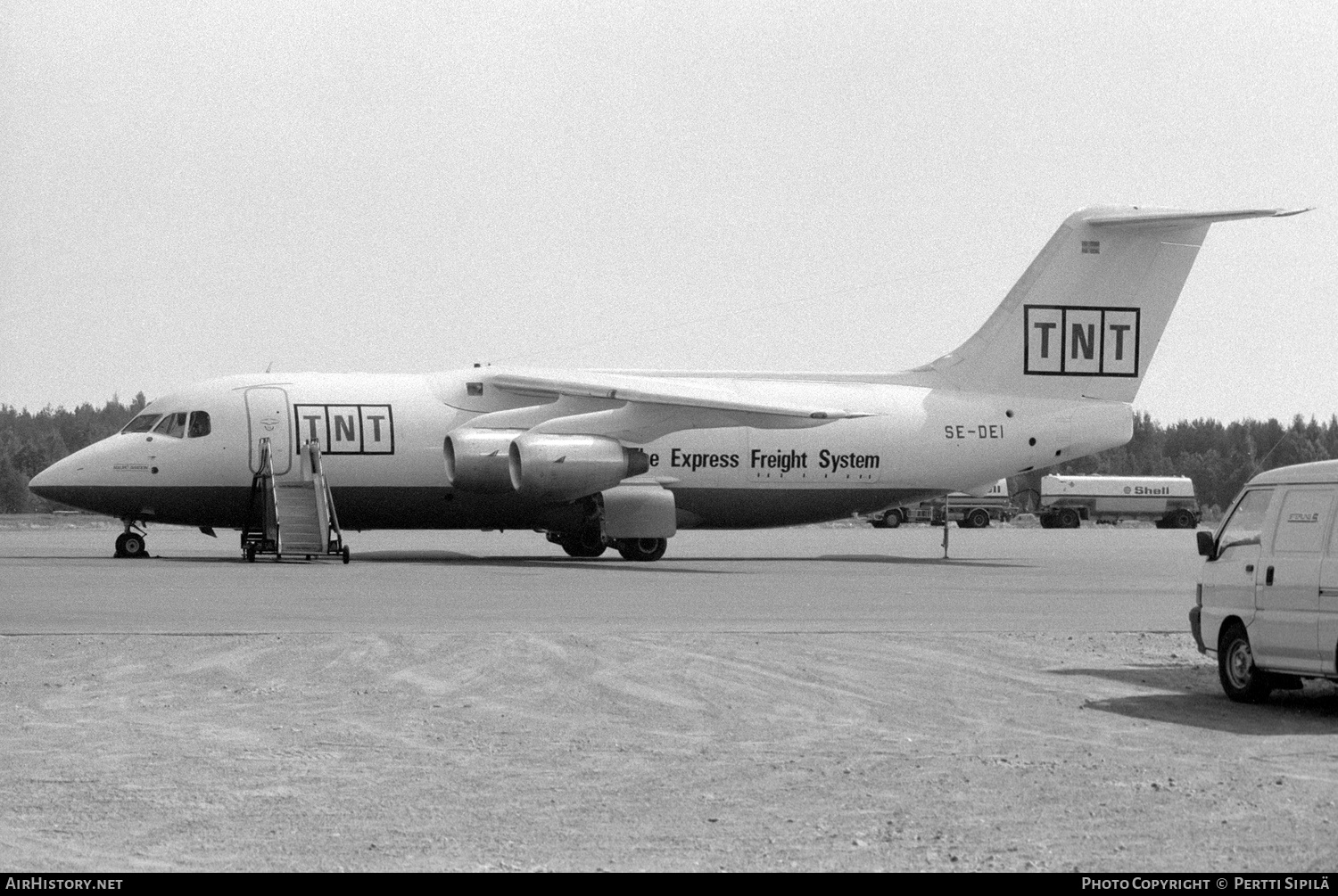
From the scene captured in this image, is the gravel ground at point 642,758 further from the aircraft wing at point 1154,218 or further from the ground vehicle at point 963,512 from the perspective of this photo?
the ground vehicle at point 963,512

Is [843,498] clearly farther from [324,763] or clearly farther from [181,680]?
[324,763]

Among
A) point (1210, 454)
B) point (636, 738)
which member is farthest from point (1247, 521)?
point (1210, 454)

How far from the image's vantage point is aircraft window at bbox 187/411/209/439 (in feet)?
112

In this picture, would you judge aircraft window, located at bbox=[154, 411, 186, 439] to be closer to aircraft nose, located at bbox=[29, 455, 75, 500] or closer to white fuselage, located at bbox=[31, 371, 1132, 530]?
white fuselage, located at bbox=[31, 371, 1132, 530]

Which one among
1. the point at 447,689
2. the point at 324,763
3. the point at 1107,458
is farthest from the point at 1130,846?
the point at 1107,458

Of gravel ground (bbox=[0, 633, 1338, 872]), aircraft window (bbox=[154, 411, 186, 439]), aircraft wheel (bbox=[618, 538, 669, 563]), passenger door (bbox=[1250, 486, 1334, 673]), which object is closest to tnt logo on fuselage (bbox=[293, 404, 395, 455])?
aircraft window (bbox=[154, 411, 186, 439])

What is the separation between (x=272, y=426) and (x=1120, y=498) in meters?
62.4

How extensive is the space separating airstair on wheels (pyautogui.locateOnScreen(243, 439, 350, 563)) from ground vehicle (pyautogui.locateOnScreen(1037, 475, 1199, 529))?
5880 centimetres

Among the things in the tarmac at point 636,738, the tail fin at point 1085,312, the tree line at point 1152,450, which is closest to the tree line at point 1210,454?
the tree line at point 1152,450

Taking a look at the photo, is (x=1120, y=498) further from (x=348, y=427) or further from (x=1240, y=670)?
(x=1240, y=670)

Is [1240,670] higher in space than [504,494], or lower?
lower

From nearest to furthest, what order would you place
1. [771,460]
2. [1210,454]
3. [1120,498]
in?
[771,460]
[1120,498]
[1210,454]

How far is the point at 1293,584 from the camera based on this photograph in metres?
13.1

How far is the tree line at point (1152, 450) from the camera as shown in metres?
98.9
